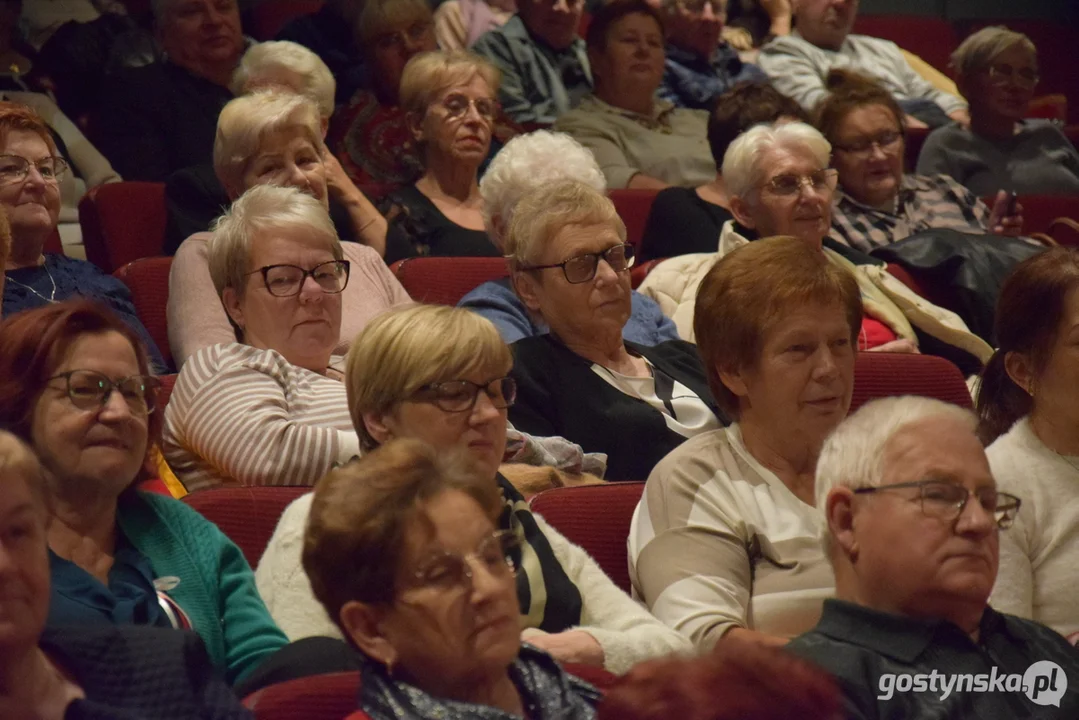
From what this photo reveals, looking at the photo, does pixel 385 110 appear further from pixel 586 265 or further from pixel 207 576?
pixel 207 576

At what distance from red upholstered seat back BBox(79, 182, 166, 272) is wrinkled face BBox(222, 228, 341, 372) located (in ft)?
2.64

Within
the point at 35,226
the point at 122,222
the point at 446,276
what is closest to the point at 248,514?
the point at 35,226

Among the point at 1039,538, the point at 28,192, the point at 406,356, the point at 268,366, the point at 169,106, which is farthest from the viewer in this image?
the point at 169,106

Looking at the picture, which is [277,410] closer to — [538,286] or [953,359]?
[538,286]

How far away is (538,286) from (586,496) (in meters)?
0.58

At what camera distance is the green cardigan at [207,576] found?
164 centimetres

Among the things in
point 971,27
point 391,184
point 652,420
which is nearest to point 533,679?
point 652,420

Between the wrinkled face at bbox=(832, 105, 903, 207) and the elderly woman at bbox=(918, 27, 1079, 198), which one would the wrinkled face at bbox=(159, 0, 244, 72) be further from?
the elderly woman at bbox=(918, 27, 1079, 198)

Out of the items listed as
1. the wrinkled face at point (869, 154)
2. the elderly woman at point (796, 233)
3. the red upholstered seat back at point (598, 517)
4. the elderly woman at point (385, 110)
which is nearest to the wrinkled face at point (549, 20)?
the elderly woman at point (385, 110)

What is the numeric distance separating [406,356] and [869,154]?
1.94 meters

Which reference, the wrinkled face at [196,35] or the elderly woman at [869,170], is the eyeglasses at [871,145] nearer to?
the elderly woman at [869,170]

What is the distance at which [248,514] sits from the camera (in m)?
1.85

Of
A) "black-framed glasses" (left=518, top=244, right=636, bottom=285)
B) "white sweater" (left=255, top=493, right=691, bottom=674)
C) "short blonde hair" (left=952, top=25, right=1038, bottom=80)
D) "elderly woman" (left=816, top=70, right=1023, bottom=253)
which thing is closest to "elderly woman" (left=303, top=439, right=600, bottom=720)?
"white sweater" (left=255, top=493, right=691, bottom=674)

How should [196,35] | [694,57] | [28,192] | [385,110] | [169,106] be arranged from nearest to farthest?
[28,192] < [169,106] < [196,35] < [385,110] < [694,57]
